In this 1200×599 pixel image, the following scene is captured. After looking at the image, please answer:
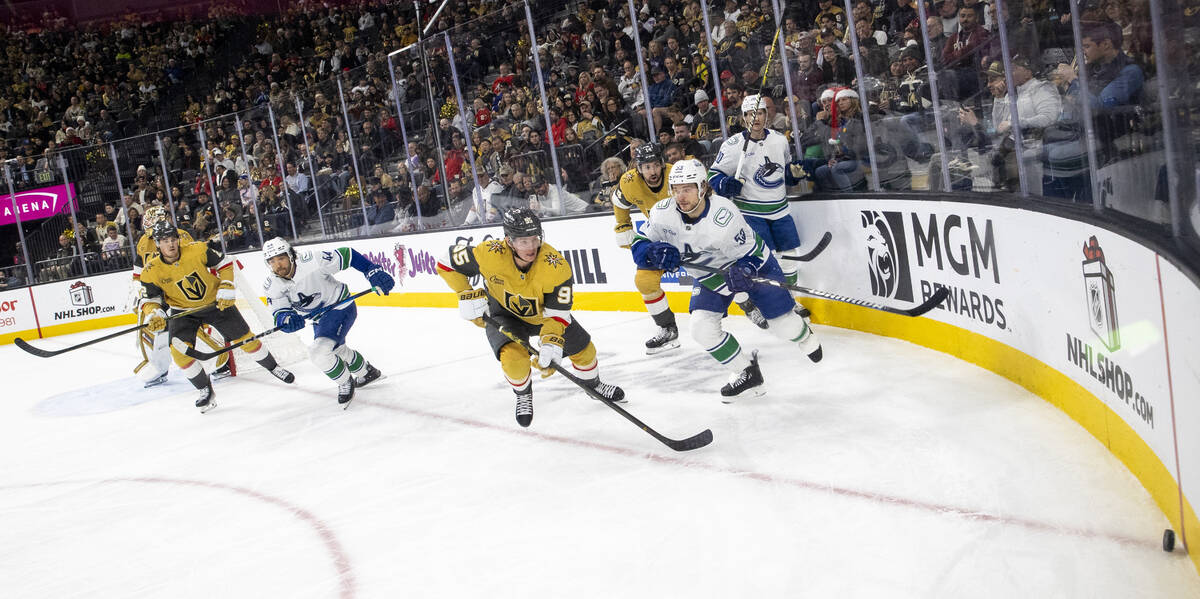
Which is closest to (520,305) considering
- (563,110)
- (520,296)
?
(520,296)

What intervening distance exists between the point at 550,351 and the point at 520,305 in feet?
1.20

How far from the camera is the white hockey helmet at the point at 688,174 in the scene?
15.2 ft

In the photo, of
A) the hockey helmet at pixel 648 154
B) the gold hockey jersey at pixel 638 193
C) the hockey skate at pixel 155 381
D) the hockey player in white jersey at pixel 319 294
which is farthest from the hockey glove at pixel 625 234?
the hockey skate at pixel 155 381

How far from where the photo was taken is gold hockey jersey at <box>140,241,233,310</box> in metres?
6.57

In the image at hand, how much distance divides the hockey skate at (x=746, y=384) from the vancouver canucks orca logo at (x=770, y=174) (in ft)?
5.86

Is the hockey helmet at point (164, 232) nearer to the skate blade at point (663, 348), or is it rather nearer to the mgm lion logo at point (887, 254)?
the skate blade at point (663, 348)

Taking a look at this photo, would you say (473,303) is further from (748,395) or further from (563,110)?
(563,110)

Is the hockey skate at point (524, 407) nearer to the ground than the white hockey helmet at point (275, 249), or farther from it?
nearer to the ground

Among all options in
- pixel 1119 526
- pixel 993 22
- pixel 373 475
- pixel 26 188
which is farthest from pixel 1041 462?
pixel 26 188

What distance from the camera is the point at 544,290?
15.1 feet

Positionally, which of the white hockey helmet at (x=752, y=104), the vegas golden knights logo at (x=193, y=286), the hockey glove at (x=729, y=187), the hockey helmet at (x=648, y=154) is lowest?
the vegas golden knights logo at (x=193, y=286)

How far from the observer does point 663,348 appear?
6328 millimetres

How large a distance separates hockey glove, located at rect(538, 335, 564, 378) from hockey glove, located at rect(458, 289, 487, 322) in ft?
1.08

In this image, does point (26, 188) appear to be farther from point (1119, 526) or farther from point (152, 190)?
point (1119, 526)
